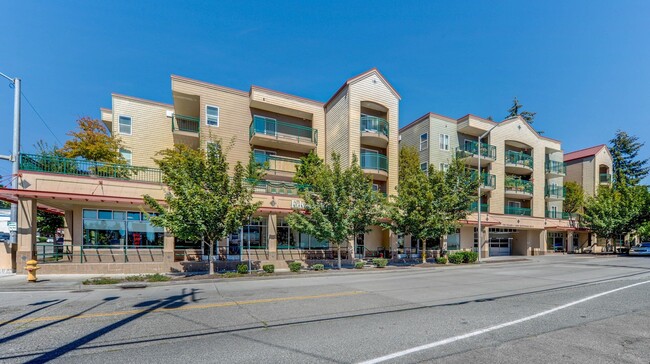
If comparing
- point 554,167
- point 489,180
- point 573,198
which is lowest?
point 573,198

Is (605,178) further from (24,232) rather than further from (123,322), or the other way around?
(24,232)

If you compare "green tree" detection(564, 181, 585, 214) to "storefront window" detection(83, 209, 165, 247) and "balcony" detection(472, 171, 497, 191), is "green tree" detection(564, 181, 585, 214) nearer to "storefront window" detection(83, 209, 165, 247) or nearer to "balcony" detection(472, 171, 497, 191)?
"balcony" detection(472, 171, 497, 191)

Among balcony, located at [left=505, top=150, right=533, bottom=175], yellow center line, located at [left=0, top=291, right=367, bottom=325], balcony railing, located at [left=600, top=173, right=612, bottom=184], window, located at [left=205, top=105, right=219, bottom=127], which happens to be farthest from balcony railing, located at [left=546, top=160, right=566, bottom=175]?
window, located at [left=205, top=105, right=219, bottom=127]

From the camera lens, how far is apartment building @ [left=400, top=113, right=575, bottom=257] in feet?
99.1

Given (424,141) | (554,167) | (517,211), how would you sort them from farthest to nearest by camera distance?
Result: (554,167) < (517,211) < (424,141)

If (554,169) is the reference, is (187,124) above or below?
above

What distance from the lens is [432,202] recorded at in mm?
21312

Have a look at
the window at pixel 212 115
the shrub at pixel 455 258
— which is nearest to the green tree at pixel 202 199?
the window at pixel 212 115

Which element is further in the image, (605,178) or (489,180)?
(605,178)

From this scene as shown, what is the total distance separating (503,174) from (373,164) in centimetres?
1667

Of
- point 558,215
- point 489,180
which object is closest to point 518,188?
point 489,180

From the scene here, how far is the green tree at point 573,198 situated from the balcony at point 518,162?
8.62 metres

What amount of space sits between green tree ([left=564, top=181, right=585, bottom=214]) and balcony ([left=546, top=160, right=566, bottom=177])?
2828 millimetres

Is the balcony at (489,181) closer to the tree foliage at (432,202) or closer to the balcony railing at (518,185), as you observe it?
the balcony railing at (518,185)
